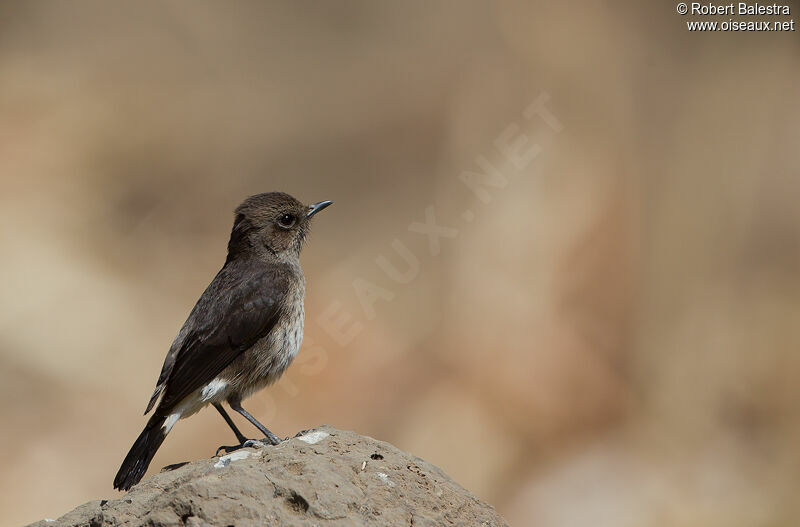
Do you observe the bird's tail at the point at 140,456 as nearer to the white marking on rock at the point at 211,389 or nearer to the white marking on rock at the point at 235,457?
the white marking on rock at the point at 211,389

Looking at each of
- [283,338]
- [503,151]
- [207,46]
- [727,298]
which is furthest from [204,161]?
[727,298]

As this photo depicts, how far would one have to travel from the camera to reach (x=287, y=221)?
246 inches

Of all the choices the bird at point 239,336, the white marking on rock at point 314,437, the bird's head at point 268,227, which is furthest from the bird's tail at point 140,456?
the bird's head at point 268,227

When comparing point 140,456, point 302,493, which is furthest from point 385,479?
point 140,456

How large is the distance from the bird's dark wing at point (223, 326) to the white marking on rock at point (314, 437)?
1150mm

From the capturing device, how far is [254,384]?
221 inches

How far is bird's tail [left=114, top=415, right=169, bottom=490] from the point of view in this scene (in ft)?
15.9

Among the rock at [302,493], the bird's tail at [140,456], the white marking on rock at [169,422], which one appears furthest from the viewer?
the white marking on rock at [169,422]

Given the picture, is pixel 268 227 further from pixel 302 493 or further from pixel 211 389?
pixel 302 493

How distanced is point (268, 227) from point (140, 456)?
6.15 ft

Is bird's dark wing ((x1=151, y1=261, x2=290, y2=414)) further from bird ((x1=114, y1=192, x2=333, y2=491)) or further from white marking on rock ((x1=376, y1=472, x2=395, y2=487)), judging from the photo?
white marking on rock ((x1=376, y1=472, x2=395, y2=487))

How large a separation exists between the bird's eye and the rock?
7.08 feet

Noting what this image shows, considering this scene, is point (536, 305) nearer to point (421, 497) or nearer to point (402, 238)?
point (402, 238)

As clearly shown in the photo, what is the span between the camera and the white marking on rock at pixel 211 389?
5379mm
